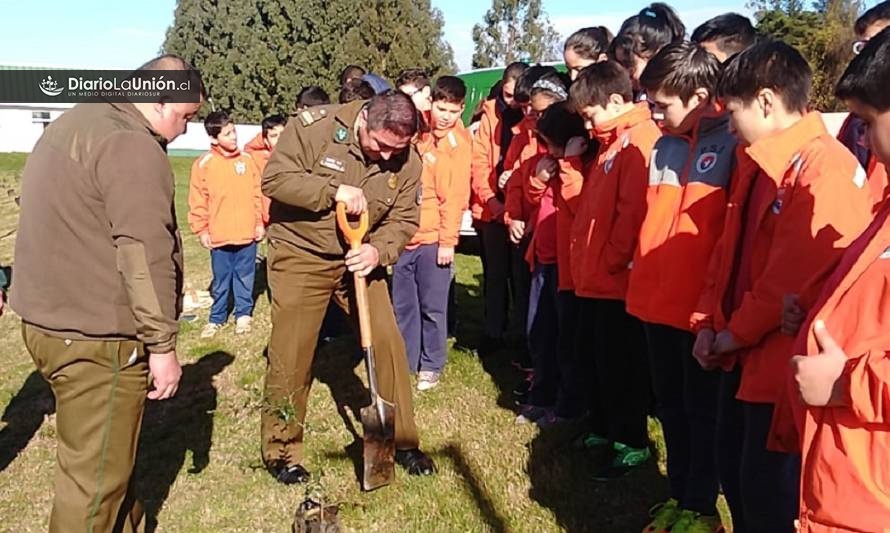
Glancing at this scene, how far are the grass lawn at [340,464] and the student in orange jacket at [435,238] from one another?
320 mm

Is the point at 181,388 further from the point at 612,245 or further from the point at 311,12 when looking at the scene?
the point at 311,12

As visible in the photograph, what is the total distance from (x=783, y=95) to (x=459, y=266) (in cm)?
773

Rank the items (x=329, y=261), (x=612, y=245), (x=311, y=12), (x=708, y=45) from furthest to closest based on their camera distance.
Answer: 1. (x=311, y=12)
2. (x=329, y=261)
3. (x=612, y=245)
4. (x=708, y=45)

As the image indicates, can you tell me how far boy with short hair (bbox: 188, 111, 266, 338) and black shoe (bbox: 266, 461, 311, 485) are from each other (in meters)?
3.19

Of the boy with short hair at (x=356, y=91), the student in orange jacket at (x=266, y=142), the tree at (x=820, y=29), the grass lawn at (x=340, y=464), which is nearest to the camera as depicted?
the grass lawn at (x=340, y=464)

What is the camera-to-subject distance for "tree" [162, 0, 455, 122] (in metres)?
38.4

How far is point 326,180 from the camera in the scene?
13.4 ft

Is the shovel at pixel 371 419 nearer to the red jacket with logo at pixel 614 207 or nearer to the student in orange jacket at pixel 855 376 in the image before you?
the red jacket with logo at pixel 614 207

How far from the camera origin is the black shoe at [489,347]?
636 centimetres

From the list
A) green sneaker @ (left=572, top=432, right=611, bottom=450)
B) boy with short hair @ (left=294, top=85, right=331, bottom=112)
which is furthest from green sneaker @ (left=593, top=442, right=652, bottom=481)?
boy with short hair @ (left=294, top=85, right=331, bottom=112)

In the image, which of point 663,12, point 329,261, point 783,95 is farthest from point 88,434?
point 663,12

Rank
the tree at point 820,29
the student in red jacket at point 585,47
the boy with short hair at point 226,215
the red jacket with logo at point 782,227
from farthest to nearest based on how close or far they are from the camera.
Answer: the tree at point 820,29 → the boy with short hair at point 226,215 → the student in red jacket at point 585,47 → the red jacket with logo at point 782,227

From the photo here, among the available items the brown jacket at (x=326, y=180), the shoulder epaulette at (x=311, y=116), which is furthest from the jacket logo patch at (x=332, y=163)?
the shoulder epaulette at (x=311, y=116)

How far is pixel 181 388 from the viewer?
594 cm
